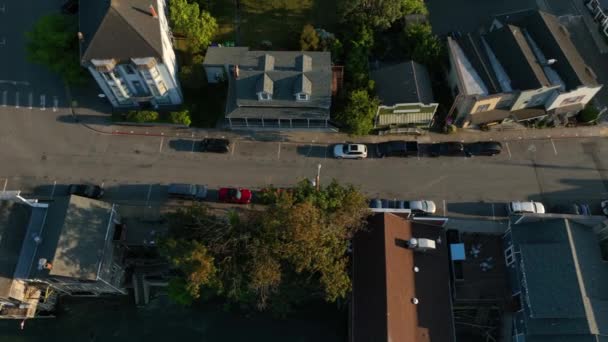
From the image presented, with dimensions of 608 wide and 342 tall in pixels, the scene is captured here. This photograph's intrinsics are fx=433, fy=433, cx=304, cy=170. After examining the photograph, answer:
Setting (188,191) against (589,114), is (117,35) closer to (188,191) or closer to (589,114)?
(188,191)

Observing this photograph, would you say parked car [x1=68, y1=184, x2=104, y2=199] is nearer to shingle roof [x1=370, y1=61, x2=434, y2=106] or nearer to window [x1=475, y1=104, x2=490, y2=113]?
shingle roof [x1=370, y1=61, x2=434, y2=106]

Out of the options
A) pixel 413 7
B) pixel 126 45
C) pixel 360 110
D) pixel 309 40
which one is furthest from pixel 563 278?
pixel 126 45

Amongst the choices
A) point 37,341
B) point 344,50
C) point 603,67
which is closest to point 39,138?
point 37,341

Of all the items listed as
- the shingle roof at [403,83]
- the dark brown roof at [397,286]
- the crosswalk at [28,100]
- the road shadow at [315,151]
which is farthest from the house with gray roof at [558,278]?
the crosswalk at [28,100]

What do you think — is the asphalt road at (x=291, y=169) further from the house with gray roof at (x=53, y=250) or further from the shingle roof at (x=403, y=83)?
the shingle roof at (x=403, y=83)

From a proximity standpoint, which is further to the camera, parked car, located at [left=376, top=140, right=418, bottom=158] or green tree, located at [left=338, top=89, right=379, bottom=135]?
parked car, located at [left=376, top=140, right=418, bottom=158]

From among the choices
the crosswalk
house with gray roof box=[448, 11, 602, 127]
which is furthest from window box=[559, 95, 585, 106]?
the crosswalk
